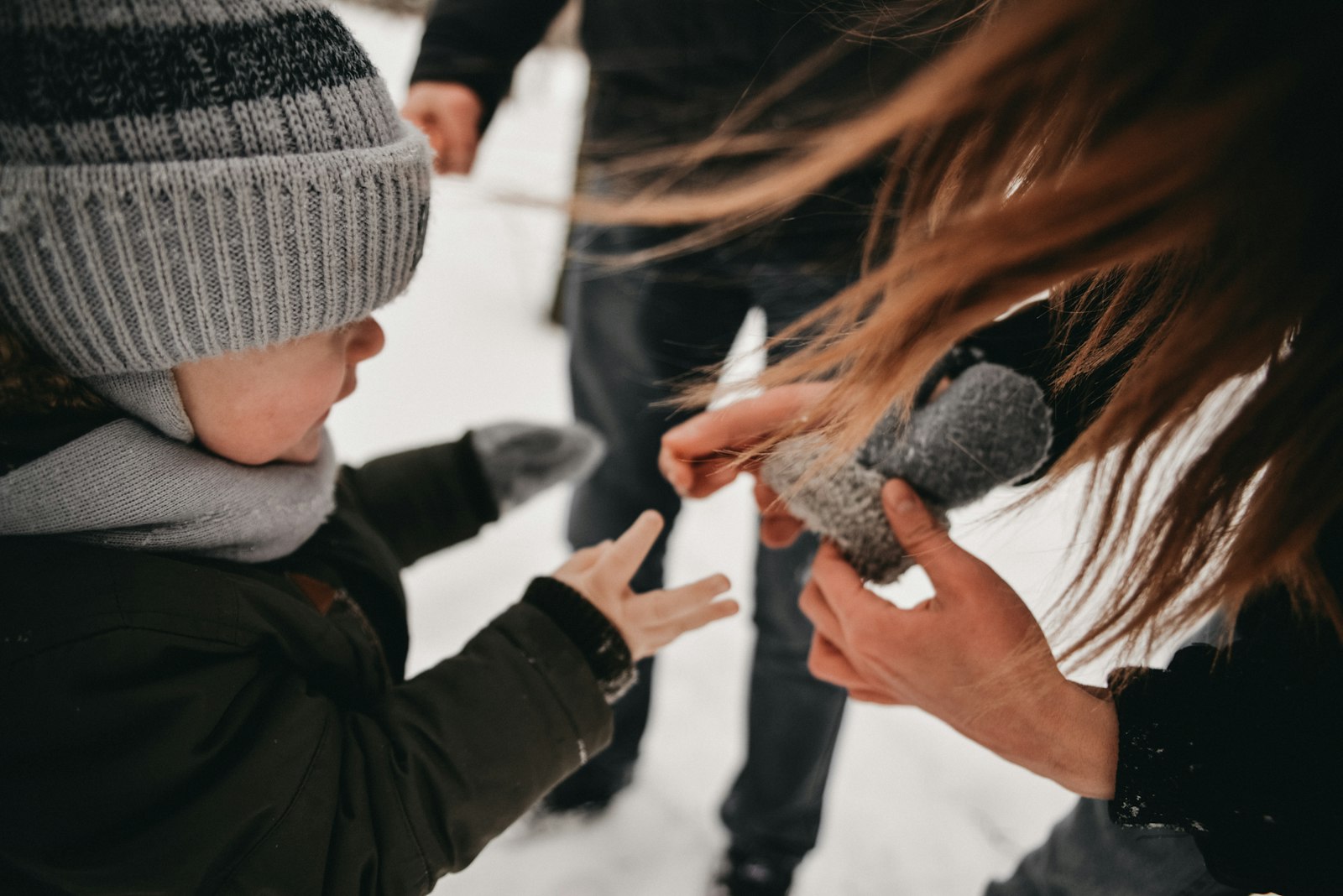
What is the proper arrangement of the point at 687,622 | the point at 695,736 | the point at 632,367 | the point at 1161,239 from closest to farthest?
the point at 1161,239, the point at 687,622, the point at 632,367, the point at 695,736

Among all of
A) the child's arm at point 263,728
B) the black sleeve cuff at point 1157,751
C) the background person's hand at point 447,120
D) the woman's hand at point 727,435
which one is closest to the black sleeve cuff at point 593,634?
the child's arm at point 263,728

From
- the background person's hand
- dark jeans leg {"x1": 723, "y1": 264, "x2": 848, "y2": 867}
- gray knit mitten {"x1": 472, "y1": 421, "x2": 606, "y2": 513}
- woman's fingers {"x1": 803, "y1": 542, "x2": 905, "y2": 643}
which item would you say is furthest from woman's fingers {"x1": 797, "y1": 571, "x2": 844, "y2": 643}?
the background person's hand

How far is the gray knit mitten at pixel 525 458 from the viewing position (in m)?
0.88

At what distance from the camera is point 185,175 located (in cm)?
43

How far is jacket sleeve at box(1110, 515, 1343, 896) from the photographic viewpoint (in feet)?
1.49

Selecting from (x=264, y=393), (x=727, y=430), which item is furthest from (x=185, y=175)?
(x=727, y=430)

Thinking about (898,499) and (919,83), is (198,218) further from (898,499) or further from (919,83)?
(898,499)

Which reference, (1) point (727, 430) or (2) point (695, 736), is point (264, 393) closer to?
(1) point (727, 430)

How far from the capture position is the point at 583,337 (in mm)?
985

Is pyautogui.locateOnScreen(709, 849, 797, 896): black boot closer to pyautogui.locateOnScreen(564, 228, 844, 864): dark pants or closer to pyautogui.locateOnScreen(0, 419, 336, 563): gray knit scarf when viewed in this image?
pyautogui.locateOnScreen(564, 228, 844, 864): dark pants

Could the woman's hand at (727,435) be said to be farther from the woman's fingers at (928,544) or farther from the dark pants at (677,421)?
the dark pants at (677,421)

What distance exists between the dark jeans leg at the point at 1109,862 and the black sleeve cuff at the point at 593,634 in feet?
1.54

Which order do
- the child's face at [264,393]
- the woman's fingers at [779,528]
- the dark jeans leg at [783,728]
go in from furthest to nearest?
the dark jeans leg at [783,728] < the woman's fingers at [779,528] < the child's face at [264,393]

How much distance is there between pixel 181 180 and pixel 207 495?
0.76ft
